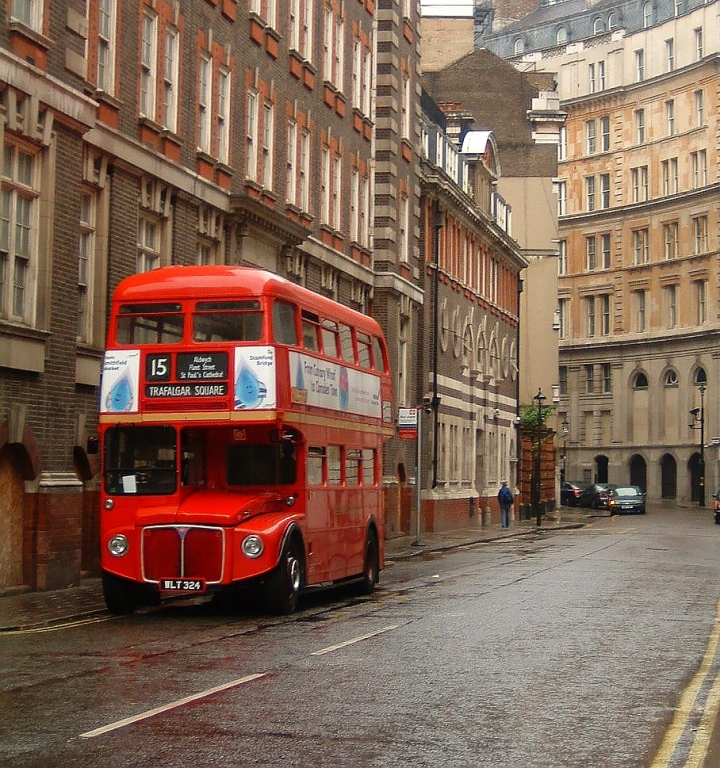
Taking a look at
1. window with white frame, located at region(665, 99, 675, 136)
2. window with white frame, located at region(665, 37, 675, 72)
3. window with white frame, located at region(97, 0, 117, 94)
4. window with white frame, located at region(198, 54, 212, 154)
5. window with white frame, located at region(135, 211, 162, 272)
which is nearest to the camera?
window with white frame, located at region(97, 0, 117, 94)

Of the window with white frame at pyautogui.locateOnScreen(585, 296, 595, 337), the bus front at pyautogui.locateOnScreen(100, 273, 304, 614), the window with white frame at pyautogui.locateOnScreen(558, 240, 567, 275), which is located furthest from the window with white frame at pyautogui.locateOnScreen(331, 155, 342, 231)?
the window with white frame at pyautogui.locateOnScreen(558, 240, 567, 275)

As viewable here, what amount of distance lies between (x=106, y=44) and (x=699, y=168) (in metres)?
84.1

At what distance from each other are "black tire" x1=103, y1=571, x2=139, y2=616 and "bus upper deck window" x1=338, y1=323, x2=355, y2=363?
5168 mm

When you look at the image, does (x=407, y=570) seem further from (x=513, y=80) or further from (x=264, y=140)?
(x=513, y=80)

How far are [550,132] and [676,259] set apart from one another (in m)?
30.2

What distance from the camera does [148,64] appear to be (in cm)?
2825

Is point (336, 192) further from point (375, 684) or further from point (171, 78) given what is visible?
point (375, 684)

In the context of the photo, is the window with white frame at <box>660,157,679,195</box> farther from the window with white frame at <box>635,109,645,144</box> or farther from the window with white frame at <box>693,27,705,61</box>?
the window with white frame at <box>693,27,705,61</box>

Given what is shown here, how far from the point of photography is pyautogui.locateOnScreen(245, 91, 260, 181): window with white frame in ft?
111

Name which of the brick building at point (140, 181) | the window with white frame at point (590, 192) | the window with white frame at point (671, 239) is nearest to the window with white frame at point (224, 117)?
the brick building at point (140, 181)

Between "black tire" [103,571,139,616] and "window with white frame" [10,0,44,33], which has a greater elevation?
"window with white frame" [10,0,44,33]

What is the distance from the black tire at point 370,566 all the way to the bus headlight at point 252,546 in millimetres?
5402

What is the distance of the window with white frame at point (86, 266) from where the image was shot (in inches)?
1010

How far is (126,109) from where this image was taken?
2706 centimetres
